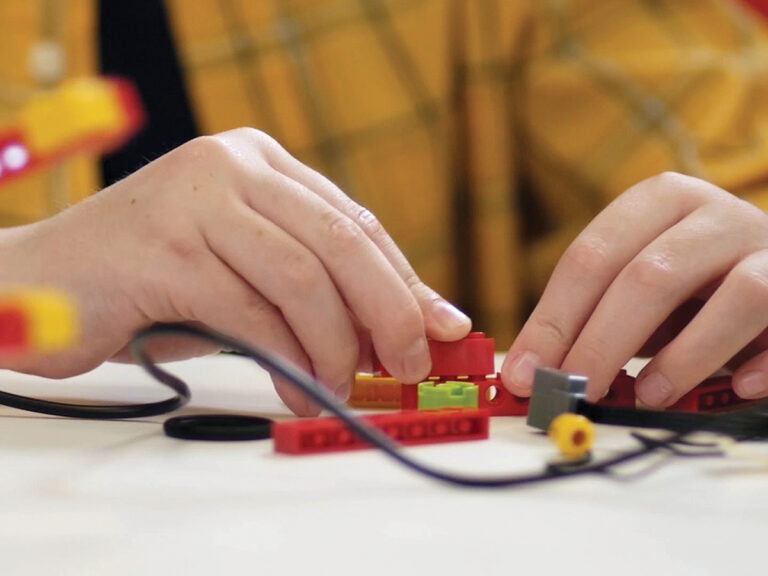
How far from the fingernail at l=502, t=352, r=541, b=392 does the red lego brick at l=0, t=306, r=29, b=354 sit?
36cm

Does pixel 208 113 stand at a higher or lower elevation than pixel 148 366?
higher

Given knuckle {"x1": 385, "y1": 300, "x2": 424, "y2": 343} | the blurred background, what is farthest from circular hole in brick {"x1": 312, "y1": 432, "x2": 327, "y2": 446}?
the blurred background

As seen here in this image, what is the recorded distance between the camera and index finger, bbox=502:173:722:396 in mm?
565

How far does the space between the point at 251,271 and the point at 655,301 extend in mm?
255

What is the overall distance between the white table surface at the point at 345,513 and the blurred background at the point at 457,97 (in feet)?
2.83

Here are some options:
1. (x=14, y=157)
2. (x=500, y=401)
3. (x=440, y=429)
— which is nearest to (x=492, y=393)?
(x=500, y=401)

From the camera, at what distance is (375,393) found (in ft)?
1.94

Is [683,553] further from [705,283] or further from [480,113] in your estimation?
[480,113]

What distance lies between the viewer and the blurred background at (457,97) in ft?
4.14

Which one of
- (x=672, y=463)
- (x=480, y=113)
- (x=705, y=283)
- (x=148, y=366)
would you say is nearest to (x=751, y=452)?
(x=672, y=463)

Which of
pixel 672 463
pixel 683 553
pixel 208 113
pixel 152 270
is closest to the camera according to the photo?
pixel 683 553

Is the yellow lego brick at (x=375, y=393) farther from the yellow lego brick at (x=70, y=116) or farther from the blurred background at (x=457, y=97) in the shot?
the blurred background at (x=457, y=97)

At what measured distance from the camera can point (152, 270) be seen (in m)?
0.54

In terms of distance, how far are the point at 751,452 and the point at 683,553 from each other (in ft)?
0.58
